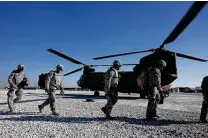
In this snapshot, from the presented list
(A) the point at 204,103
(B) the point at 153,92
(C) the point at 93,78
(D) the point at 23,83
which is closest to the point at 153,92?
(B) the point at 153,92

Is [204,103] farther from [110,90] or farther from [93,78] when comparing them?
[93,78]

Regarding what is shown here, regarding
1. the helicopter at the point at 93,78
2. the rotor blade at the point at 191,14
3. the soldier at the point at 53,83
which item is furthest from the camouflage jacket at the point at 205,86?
the helicopter at the point at 93,78

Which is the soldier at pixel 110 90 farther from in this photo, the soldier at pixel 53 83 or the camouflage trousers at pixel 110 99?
the soldier at pixel 53 83

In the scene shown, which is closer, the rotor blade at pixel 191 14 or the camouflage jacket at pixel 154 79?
the rotor blade at pixel 191 14

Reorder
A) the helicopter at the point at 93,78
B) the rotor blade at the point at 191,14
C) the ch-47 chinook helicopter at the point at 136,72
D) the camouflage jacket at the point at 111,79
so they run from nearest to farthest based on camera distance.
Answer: the rotor blade at the point at 191,14
the camouflage jacket at the point at 111,79
the ch-47 chinook helicopter at the point at 136,72
the helicopter at the point at 93,78

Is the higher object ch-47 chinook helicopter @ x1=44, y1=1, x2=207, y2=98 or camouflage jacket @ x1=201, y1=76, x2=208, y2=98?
ch-47 chinook helicopter @ x1=44, y1=1, x2=207, y2=98

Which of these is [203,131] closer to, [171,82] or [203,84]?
[203,84]

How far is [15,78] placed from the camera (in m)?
11.8

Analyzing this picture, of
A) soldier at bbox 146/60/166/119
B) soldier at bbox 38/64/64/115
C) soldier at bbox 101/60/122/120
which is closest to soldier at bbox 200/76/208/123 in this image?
soldier at bbox 146/60/166/119

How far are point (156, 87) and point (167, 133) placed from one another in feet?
9.01

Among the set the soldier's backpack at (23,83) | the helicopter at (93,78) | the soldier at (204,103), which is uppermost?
the helicopter at (93,78)

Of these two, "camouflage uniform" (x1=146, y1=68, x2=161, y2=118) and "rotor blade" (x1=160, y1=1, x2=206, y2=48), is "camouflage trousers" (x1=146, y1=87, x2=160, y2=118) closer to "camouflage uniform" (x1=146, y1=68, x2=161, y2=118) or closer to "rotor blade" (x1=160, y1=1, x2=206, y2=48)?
"camouflage uniform" (x1=146, y1=68, x2=161, y2=118)

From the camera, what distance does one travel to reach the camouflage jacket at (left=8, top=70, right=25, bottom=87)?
11.7 metres

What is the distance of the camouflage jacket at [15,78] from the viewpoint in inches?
460
